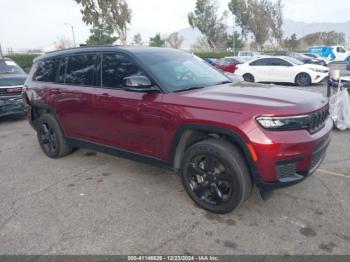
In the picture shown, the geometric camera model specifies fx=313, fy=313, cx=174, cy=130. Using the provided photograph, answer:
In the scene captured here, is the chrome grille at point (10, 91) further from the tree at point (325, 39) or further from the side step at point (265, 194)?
the tree at point (325, 39)

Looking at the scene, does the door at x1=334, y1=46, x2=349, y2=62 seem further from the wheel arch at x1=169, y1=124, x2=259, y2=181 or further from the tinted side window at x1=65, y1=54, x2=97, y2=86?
the wheel arch at x1=169, y1=124, x2=259, y2=181

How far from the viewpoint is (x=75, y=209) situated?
3502 millimetres

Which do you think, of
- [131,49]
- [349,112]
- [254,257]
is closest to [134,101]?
[131,49]

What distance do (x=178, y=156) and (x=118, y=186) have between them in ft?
3.41

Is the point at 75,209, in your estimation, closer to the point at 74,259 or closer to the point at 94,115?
the point at 74,259

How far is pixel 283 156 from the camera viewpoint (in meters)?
2.80

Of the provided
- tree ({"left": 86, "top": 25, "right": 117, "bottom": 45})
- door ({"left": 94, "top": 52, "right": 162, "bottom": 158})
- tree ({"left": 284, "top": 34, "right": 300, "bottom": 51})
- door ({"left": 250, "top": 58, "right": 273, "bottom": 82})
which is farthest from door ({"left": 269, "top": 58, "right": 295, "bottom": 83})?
tree ({"left": 284, "top": 34, "right": 300, "bottom": 51})

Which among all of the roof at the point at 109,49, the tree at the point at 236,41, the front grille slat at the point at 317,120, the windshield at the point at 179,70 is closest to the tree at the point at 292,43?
the tree at the point at 236,41

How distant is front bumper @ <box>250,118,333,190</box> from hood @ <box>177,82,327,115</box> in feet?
0.68

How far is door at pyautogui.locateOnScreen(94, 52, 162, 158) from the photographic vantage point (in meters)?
3.52

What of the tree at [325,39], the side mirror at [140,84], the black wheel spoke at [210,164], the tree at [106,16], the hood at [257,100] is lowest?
the black wheel spoke at [210,164]

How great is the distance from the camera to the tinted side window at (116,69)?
3.76m

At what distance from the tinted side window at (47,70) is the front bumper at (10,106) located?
10.6 ft

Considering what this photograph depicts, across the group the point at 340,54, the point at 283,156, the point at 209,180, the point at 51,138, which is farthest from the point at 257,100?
the point at 340,54
